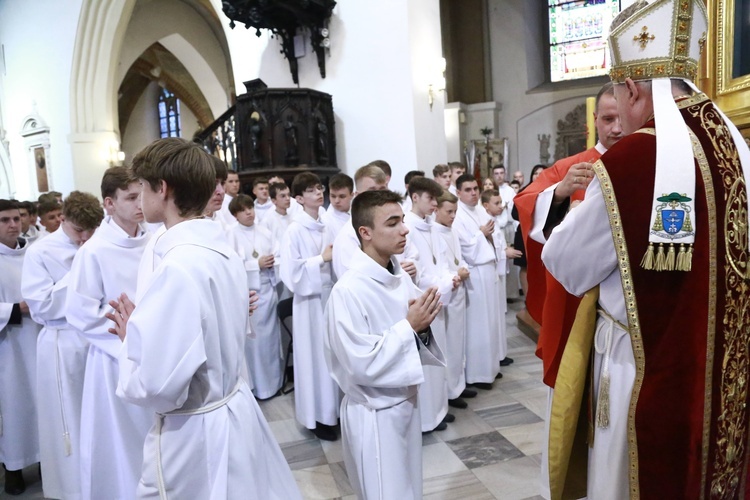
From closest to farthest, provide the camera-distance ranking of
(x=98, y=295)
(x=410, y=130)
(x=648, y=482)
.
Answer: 1. (x=648, y=482)
2. (x=98, y=295)
3. (x=410, y=130)

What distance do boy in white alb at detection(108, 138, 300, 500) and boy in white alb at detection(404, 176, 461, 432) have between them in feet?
7.36

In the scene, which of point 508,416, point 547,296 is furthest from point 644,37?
point 508,416

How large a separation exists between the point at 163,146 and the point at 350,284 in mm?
915

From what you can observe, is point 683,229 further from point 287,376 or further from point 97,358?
point 287,376

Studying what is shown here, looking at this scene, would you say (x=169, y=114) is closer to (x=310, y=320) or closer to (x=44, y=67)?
(x=44, y=67)

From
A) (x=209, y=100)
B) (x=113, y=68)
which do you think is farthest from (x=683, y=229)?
(x=209, y=100)

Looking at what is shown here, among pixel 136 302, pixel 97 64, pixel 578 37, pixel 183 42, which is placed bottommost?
pixel 136 302

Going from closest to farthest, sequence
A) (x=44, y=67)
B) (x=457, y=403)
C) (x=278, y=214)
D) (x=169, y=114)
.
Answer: (x=457, y=403) → (x=278, y=214) → (x=44, y=67) → (x=169, y=114)

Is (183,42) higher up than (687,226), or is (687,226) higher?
(183,42)

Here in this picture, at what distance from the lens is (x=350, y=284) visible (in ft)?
7.75

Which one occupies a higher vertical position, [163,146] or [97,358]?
[163,146]

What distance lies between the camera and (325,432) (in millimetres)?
4273

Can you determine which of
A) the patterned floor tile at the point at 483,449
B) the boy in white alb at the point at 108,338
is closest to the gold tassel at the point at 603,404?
the patterned floor tile at the point at 483,449

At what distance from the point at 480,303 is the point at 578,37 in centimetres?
1275
